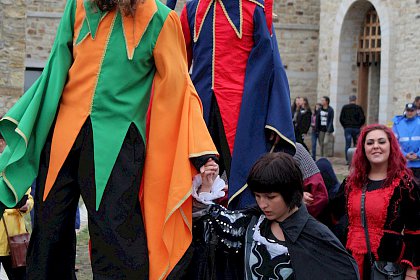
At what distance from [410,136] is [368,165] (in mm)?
6497

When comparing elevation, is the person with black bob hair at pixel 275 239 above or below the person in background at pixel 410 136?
above

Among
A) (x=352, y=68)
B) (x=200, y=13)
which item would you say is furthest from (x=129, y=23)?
(x=352, y=68)

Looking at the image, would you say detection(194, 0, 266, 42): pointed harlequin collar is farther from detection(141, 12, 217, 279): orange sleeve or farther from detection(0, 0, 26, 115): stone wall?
detection(0, 0, 26, 115): stone wall

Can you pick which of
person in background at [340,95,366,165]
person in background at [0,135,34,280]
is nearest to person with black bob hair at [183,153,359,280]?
person in background at [0,135,34,280]

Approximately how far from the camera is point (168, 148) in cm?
378

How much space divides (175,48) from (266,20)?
916 millimetres

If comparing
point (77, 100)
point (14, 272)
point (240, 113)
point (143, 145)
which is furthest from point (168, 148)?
point (14, 272)

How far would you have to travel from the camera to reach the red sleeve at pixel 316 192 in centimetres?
482

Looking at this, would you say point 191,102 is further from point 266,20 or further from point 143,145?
point 266,20

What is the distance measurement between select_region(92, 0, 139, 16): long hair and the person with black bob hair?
0.92m

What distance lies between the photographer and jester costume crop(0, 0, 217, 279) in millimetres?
3672

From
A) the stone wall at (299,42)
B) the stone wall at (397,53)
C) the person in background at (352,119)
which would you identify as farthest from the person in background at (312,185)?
the stone wall at (299,42)

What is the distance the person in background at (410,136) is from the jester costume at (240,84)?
6.33 m

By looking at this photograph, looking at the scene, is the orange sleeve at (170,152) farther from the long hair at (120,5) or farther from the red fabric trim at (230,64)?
the red fabric trim at (230,64)
